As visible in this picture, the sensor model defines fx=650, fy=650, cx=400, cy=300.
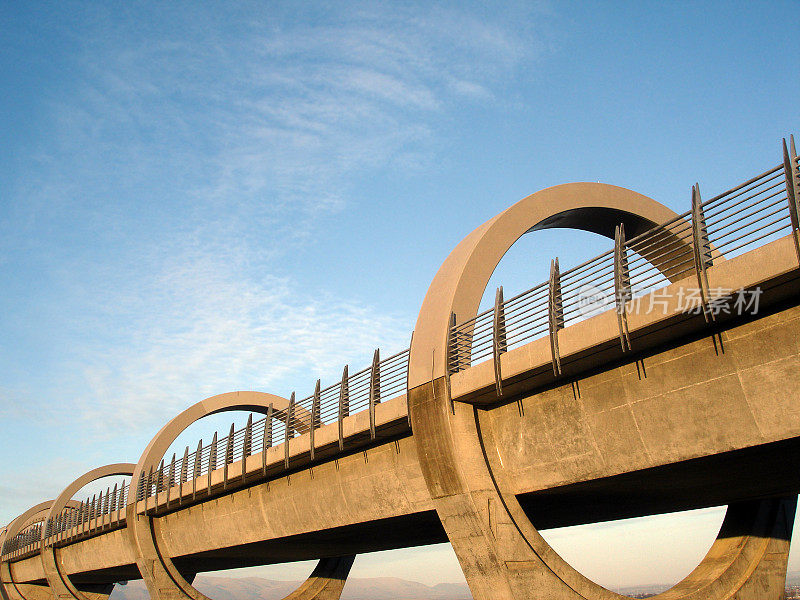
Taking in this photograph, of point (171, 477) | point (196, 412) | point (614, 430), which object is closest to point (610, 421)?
point (614, 430)

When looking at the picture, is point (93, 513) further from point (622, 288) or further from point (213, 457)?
point (622, 288)

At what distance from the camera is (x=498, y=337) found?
41.7ft

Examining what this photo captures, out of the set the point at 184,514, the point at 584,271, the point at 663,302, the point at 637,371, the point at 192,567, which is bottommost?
the point at 192,567

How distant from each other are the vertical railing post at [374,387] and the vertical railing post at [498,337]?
12.3ft

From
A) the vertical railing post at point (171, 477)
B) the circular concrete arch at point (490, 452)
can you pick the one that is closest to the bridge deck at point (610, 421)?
the circular concrete arch at point (490, 452)

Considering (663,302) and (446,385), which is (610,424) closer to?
(663,302)

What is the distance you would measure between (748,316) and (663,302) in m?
1.21

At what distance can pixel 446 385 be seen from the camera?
43.9 feet

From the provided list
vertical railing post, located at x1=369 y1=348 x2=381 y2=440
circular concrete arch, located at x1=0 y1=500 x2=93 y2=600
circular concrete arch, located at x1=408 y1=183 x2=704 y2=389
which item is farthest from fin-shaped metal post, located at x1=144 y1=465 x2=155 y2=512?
circular concrete arch, located at x1=0 y1=500 x2=93 y2=600

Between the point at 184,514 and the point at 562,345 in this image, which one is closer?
the point at 562,345

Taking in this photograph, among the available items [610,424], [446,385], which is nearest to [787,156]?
[610,424]

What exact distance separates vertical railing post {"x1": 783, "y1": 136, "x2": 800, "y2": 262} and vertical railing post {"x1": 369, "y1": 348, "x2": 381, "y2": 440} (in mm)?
9470

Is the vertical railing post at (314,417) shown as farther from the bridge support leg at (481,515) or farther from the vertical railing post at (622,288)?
the vertical railing post at (622,288)

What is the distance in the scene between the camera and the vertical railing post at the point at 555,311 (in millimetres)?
11420
